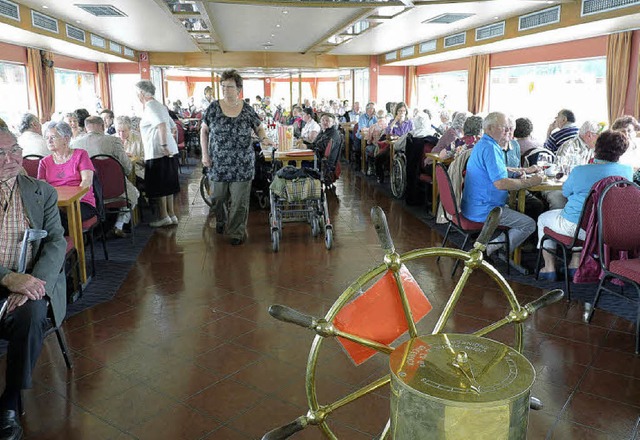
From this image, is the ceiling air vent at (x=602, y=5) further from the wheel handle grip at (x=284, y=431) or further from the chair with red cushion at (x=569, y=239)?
the wheel handle grip at (x=284, y=431)

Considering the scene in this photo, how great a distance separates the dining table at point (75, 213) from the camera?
130 inches

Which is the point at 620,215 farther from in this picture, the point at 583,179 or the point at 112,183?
the point at 112,183

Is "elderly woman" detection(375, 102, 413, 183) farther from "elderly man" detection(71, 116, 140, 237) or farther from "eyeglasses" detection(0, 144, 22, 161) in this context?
"eyeglasses" detection(0, 144, 22, 161)

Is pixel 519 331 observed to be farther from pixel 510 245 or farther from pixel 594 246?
pixel 510 245

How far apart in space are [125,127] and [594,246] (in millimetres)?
4357

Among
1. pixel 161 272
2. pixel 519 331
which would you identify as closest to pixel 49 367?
pixel 161 272

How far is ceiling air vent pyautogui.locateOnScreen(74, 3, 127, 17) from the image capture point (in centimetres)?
746

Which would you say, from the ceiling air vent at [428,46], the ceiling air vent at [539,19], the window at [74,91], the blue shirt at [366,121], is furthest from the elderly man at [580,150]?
the window at [74,91]

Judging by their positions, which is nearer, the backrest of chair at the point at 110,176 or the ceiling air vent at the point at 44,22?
the backrest of chair at the point at 110,176

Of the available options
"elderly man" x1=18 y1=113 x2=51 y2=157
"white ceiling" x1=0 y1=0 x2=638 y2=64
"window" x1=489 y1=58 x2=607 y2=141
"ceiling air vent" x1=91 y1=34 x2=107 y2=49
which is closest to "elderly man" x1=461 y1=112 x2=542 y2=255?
"white ceiling" x1=0 y1=0 x2=638 y2=64

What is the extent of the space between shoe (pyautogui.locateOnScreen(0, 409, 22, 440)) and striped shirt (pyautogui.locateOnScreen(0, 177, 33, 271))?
0.58 m

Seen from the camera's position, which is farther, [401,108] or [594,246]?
[401,108]

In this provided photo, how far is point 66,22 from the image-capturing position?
8977 millimetres

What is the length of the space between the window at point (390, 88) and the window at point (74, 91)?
811cm
